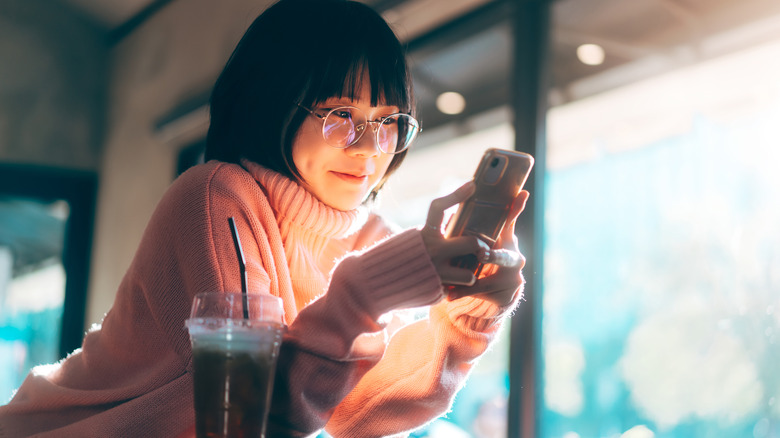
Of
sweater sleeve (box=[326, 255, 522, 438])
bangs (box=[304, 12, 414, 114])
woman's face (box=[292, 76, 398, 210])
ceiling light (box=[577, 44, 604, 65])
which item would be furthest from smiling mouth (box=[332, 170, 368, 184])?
ceiling light (box=[577, 44, 604, 65])

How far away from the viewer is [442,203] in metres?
0.75

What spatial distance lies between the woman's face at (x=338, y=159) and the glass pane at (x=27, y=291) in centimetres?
409

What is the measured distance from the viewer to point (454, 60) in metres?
2.79

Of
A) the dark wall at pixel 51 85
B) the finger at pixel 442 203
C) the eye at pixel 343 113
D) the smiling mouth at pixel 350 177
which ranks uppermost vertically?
the dark wall at pixel 51 85

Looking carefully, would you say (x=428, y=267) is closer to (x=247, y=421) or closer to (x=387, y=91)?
(x=247, y=421)

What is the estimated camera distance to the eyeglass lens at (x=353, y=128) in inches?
37.0

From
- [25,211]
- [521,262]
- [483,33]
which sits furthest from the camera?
[25,211]

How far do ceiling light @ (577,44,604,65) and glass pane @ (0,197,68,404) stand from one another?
3.77 metres

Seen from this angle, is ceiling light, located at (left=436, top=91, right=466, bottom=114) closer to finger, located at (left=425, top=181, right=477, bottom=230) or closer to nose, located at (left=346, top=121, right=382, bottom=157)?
nose, located at (left=346, top=121, right=382, bottom=157)

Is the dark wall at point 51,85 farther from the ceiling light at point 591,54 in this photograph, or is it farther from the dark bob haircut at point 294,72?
the dark bob haircut at point 294,72

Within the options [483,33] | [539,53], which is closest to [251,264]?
[539,53]

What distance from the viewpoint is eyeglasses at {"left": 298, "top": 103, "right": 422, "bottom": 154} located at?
941 mm

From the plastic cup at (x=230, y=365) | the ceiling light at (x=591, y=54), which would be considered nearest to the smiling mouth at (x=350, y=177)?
the plastic cup at (x=230, y=365)

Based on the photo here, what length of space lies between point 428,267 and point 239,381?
22 cm
